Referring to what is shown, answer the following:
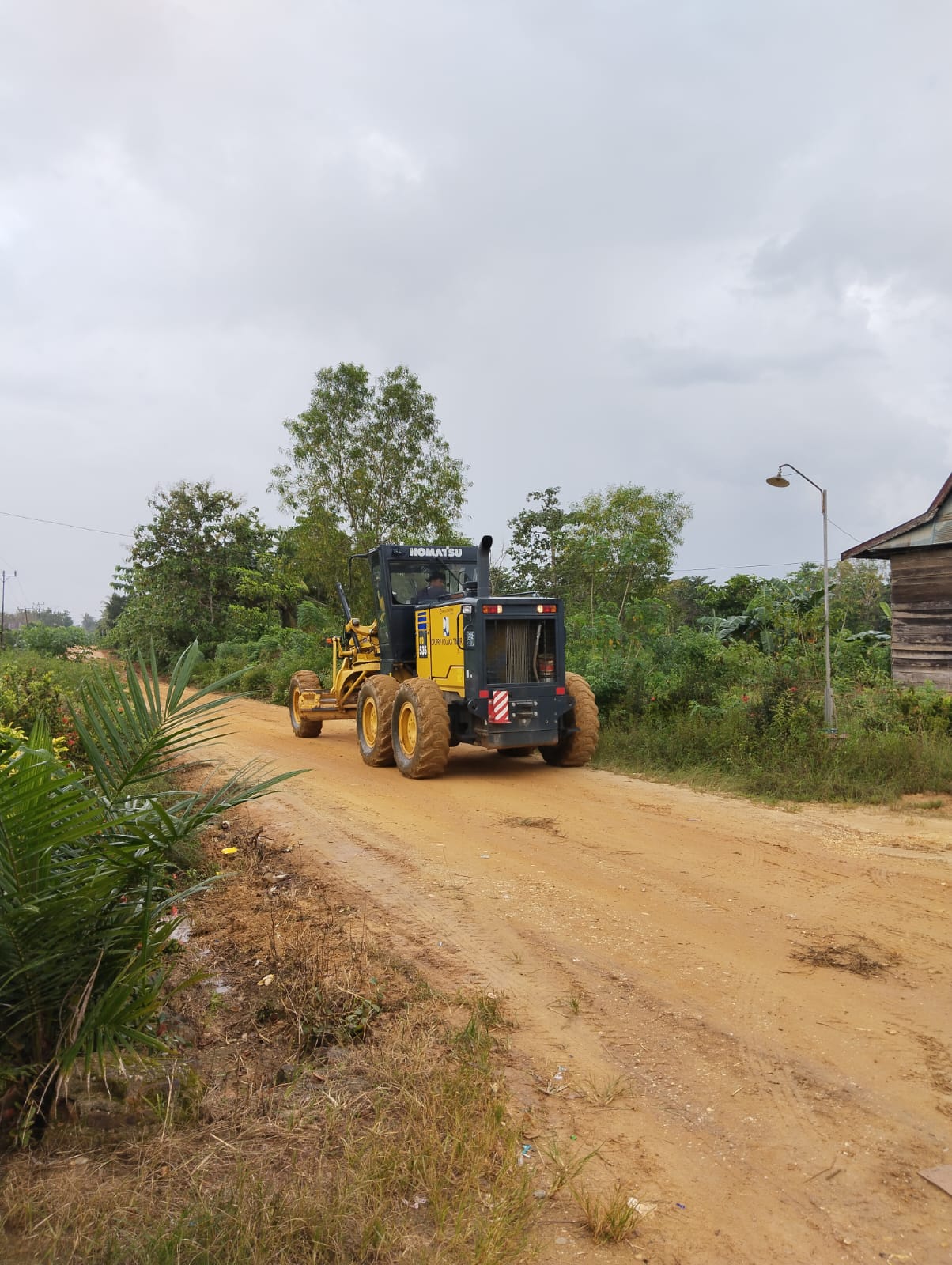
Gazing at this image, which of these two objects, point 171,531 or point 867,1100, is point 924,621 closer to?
point 867,1100

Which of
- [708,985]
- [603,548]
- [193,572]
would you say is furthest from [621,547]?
[193,572]

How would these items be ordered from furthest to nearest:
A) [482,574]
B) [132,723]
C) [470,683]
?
[482,574] → [470,683] → [132,723]

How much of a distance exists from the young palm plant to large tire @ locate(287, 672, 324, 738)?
437 inches

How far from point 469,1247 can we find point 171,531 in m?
28.4

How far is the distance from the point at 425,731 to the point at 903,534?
860 cm

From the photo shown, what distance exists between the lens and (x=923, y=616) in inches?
543

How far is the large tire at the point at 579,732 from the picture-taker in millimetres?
10398

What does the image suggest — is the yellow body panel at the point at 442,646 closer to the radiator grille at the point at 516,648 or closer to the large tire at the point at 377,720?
the radiator grille at the point at 516,648

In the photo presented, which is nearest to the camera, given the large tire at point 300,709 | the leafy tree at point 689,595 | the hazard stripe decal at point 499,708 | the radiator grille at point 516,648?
the hazard stripe decal at point 499,708

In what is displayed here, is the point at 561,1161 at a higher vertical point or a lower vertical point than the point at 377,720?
lower

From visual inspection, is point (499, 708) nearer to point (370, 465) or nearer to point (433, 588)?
point (433, 588)

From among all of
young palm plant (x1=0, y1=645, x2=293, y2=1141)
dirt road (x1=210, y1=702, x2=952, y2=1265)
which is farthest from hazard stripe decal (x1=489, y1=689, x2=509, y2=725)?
young palm plant (x1=0, y1=645, x2=293, y2=1141)

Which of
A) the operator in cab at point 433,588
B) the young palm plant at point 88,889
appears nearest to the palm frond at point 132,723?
the young palm plant at point 88,889

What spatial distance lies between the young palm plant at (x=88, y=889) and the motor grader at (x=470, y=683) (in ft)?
21.8
